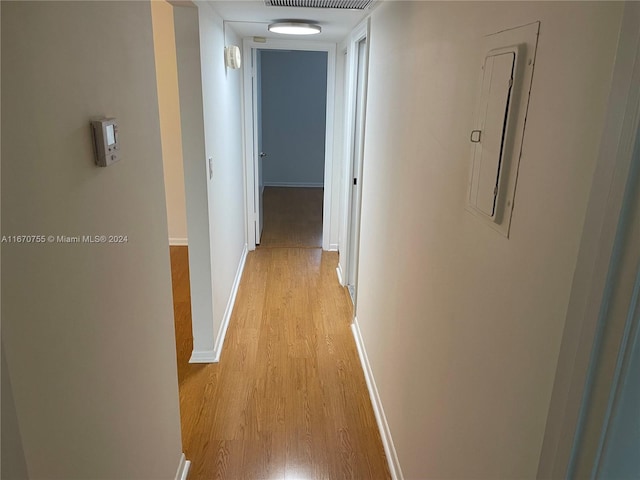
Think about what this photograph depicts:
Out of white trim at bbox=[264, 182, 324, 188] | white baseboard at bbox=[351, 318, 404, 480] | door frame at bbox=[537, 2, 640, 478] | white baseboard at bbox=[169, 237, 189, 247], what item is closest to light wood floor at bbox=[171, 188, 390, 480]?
white baseboard at bbox=[351, 318, 404, 480]

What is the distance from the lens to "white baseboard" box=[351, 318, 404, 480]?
6.50 ft

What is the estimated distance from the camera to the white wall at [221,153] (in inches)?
97.9

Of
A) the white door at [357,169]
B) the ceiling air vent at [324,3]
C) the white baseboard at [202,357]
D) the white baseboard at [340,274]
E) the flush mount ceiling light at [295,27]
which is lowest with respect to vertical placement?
the white baseboard at [202,357]

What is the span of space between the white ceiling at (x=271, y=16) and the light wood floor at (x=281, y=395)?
78.5 inches

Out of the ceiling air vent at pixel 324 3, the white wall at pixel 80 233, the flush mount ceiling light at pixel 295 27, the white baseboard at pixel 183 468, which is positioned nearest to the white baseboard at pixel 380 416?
the white baseboard at pixel 183 468

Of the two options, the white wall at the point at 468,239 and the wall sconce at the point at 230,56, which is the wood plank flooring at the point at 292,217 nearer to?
the wall sconce at the point at 230,56

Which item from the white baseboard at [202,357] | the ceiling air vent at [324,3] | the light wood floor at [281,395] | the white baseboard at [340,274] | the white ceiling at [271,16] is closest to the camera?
the light wood floor at [281,395]

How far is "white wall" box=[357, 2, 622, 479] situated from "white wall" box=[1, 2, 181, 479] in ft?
2.97

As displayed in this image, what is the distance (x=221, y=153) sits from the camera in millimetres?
2994

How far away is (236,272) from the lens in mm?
3879

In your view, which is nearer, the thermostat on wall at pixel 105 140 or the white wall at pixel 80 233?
the white wall at pixel 80 233

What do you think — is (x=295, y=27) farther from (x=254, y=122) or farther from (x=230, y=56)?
(x=254, y=122)

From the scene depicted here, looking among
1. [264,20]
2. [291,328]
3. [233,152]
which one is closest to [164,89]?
[233,152]

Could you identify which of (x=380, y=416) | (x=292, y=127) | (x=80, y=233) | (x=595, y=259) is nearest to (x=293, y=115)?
(x=292, y=127)
